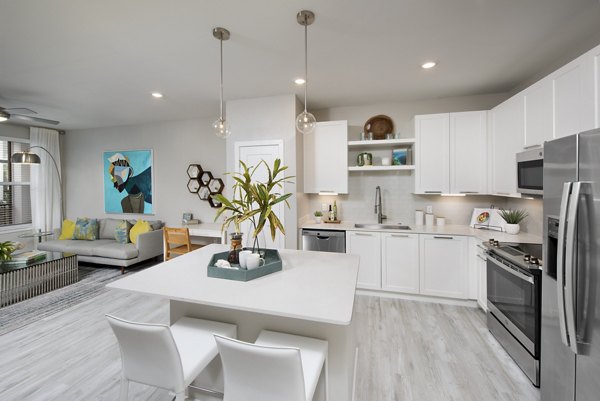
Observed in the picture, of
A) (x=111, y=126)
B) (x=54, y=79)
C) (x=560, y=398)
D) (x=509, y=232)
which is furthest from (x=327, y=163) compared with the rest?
(x=111, y=126)

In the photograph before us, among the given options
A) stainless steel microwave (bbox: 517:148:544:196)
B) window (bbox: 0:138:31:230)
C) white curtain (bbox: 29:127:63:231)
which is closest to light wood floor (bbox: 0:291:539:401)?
stainless steel microwave (bbox: 517:148:544:196)

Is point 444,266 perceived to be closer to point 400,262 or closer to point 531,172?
point 400,262

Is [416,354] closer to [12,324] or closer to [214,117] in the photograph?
[12,324]

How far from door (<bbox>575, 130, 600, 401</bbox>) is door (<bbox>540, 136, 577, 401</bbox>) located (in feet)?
0.29

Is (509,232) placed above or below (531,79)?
below

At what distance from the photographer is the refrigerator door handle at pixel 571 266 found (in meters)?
1.31

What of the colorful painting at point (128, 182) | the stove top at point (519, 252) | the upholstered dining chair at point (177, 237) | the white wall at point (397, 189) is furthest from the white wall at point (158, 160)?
the stove top at point (519, 252)

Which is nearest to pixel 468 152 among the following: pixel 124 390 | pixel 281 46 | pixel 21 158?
pixel 281 46

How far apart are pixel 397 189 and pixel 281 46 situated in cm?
258

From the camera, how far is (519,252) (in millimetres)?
2250

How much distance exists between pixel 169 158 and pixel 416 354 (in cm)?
508

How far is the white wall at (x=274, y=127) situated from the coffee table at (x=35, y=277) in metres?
2.90

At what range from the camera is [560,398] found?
1504 millimetres

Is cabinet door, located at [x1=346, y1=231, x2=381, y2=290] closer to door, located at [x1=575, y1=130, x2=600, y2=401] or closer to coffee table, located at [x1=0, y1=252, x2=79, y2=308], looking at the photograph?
door, located at [x1=575, y1=130, x2=600, y2=401]
